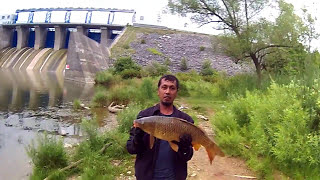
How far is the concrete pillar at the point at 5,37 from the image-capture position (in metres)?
60.5

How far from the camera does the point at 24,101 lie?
16.3 metres

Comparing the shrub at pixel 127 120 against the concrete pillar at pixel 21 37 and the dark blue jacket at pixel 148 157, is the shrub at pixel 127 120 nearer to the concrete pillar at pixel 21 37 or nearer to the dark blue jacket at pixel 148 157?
the dark blue jacket at pixel 148 157

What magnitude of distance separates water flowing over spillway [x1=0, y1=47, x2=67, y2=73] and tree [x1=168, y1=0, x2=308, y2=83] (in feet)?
111

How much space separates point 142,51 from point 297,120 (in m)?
35.4

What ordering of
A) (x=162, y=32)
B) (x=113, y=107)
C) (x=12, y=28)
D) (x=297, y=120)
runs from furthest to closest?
1. (x=12, y=28)
2. (x=162, y=32)
3. (x=113, y=107)
4. (x=297, y=120)

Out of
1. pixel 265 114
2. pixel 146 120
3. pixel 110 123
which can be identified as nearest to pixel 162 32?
pixel 110 123

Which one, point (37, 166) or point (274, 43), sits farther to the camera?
point (274, 43)

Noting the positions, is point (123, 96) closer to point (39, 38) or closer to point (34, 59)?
point (34, 59)

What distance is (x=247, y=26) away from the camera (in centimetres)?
1652

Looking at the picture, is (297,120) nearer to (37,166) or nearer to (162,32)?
(37,166)

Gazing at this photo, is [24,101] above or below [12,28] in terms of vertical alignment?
below

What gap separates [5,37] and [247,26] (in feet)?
189

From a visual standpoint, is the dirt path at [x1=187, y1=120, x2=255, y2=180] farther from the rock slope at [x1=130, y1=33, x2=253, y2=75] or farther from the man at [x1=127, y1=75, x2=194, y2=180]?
the rock slope at [x1=130, y1=33, x2=253, y2=75]

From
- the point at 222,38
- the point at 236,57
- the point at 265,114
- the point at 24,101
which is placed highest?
the point at 222,38
